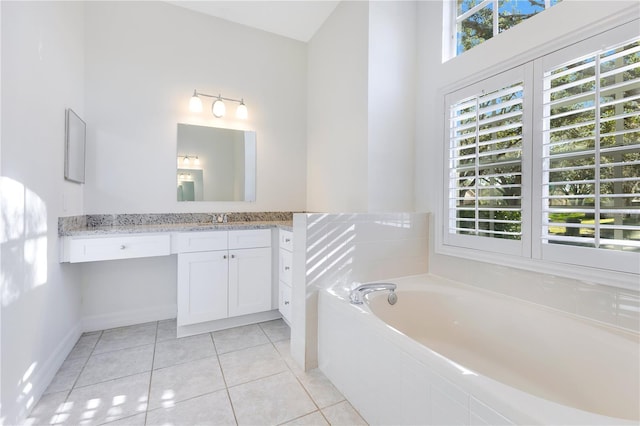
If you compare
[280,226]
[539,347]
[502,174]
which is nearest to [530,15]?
[502,174]

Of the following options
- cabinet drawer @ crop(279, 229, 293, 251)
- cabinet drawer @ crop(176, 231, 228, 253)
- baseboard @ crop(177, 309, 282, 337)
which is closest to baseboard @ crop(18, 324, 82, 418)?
baseboard @ crop(177, 309, 282, 337)

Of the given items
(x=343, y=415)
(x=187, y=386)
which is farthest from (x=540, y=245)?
(x=187, y=386)

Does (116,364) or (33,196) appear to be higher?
(33,196)

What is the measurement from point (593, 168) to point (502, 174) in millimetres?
425

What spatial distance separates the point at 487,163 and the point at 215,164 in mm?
2345

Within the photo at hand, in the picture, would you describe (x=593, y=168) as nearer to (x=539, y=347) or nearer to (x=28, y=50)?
(x=539, y=347)

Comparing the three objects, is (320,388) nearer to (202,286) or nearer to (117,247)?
(202,286)

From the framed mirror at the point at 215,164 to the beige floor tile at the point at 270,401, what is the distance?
176 centimetres

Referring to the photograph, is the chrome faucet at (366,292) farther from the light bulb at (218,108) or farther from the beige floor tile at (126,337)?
the light bulb at (218,108)

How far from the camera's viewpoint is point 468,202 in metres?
1.97

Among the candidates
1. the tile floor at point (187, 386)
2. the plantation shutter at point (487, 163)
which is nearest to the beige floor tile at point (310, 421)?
the tile floor at point (187, 386)

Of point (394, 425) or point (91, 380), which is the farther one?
point (91, 380)

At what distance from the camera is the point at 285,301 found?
240 cm

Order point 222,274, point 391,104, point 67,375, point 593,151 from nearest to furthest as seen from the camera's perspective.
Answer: point 593,151 → point 67,375 → point 391,104 → point 222,274
